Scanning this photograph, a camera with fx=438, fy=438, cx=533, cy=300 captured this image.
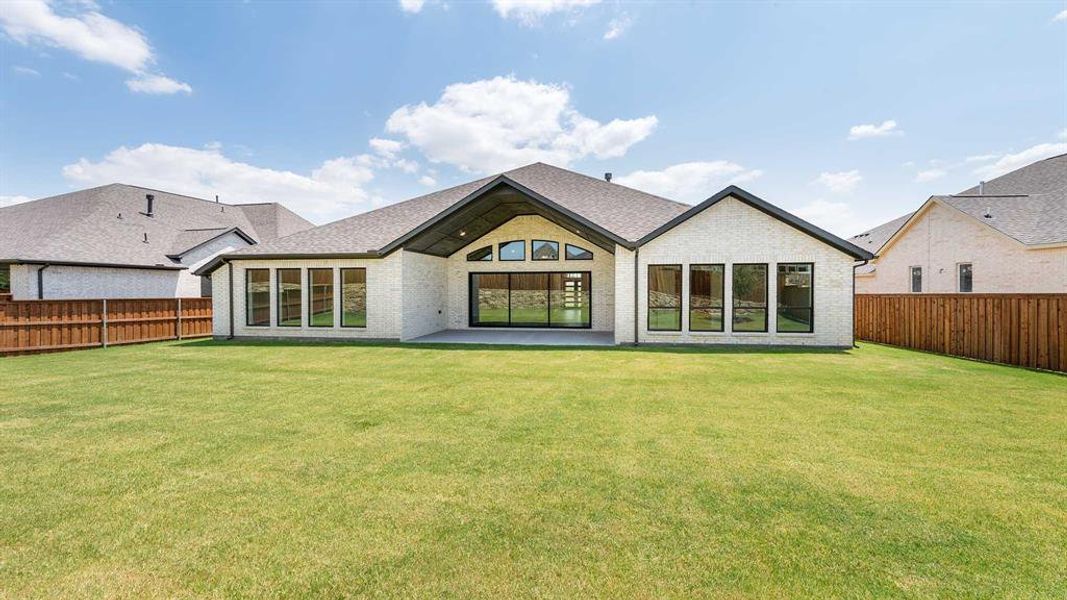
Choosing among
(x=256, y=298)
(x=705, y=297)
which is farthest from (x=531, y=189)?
(x=256, y=298)

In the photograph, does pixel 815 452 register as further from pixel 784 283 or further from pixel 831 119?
pixel 831 119

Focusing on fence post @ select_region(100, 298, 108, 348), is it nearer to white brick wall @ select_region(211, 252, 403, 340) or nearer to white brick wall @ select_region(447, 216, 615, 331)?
white brick wall @ select_region(211, 252, 403, 340)

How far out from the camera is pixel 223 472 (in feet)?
13.9

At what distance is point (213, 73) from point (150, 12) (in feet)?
10.7

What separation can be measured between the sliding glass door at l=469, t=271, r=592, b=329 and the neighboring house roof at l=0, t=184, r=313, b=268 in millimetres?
14155

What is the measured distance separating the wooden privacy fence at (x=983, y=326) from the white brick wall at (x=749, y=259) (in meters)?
1.72

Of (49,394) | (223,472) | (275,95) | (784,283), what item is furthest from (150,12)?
(784,283)

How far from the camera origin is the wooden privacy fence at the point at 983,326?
903 centimetres

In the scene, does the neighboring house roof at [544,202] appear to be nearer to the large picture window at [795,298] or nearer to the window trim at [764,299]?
the large picture window at [795,298]

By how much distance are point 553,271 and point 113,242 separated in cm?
1847

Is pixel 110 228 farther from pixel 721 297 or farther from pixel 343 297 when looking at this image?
pixel 721 297

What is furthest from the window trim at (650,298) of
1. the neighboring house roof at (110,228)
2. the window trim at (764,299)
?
the neighboring house roof at (110,228)

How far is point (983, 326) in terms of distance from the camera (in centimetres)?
1025

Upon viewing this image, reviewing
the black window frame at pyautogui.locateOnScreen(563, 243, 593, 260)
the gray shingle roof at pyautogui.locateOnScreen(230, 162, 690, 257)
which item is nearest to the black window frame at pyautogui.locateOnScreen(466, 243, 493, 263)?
the gray shingle roof at pyautogui.locateOnScreen(230, 162, 690, 257)
